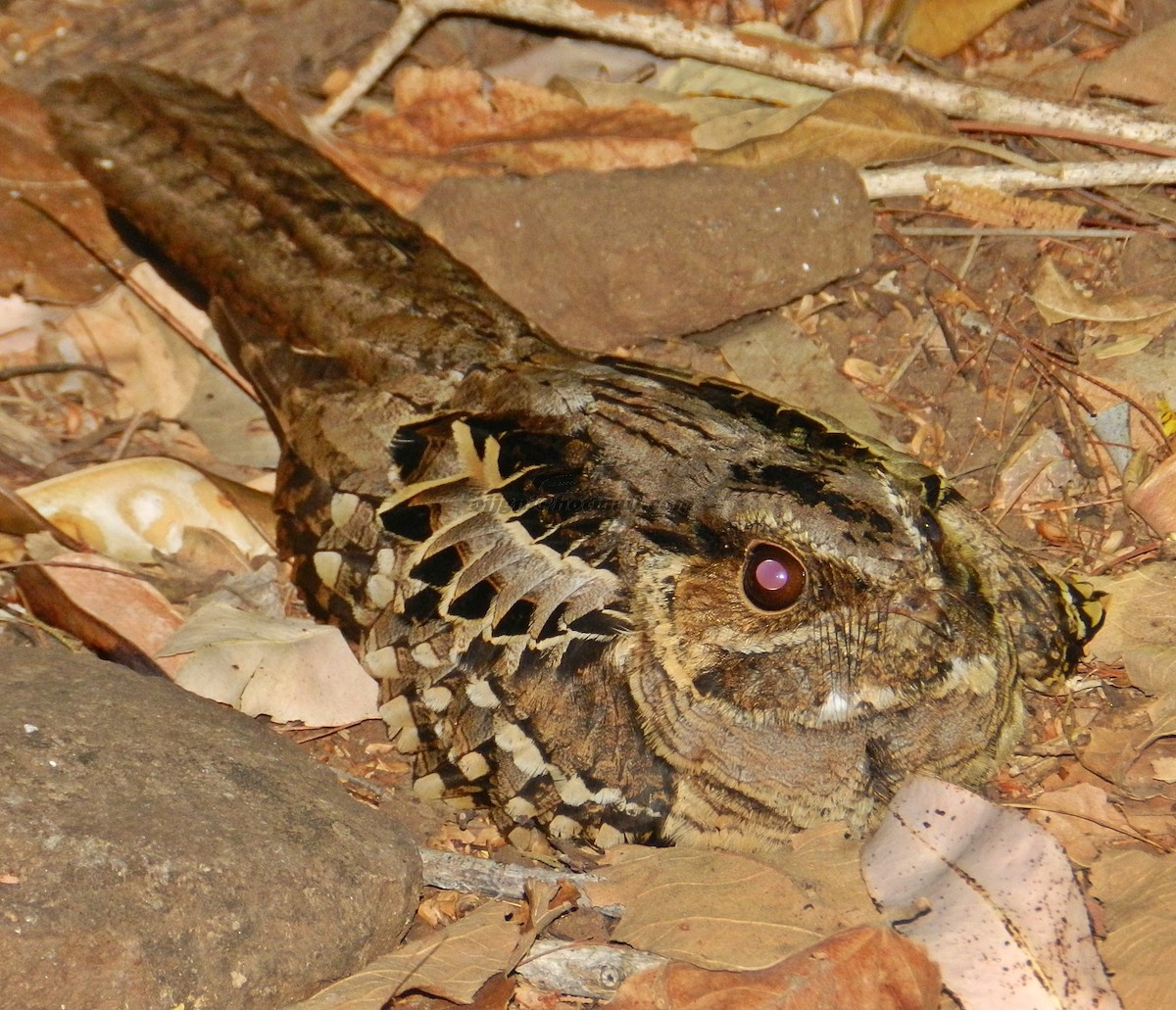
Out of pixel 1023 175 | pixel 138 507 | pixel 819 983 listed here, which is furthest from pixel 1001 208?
pixel 138 507

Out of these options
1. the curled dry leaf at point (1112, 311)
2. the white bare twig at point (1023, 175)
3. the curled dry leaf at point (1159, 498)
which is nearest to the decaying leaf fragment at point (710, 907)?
the curled dry leaf at point (1159, 498)

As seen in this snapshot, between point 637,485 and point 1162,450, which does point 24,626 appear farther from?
point 1162,450

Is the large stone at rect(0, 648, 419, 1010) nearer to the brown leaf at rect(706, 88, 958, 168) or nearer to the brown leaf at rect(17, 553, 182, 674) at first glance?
the brown leaf at rect(17, 553, 182, 674)

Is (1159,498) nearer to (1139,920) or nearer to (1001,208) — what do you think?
(1001,208)

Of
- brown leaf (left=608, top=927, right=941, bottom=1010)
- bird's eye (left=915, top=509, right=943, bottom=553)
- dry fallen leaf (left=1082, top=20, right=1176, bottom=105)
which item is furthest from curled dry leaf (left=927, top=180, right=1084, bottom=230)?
brown leaf (left=608, top=927, right=941, bottom=1010)

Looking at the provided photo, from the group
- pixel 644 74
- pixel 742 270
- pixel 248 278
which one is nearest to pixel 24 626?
pixel 248 278
